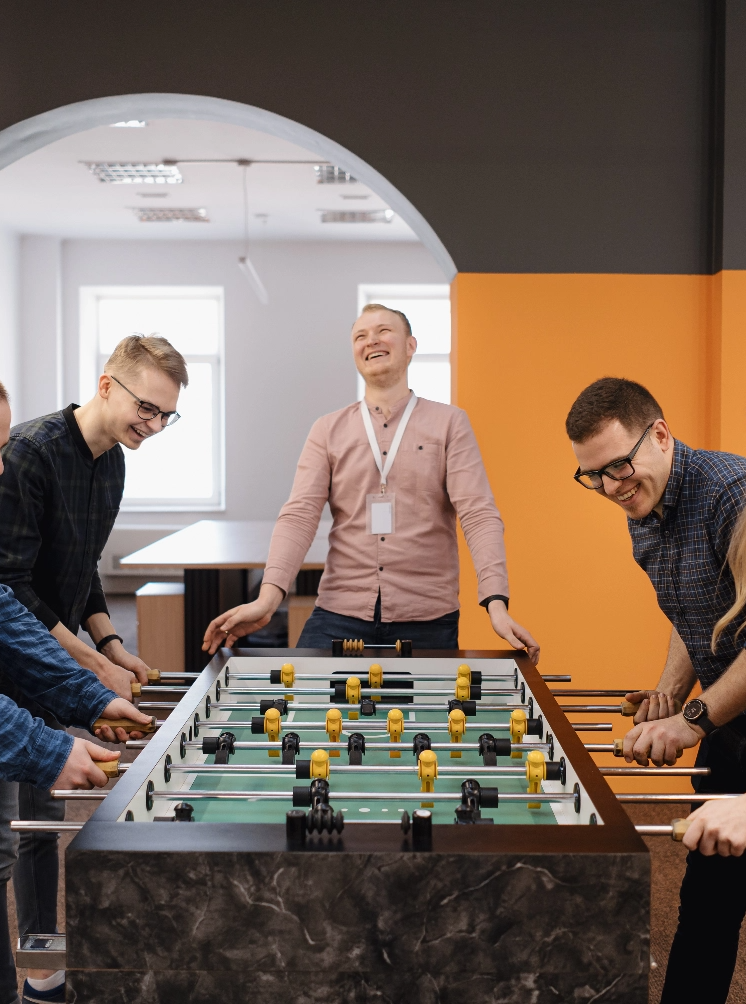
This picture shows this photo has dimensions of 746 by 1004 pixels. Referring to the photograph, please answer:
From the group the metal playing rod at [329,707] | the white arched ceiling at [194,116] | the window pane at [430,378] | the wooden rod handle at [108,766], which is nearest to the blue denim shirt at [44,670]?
the metal playing rod at [329,707]

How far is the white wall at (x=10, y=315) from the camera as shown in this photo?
893cm

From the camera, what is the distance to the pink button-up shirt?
110 inches

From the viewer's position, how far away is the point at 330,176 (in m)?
6.91

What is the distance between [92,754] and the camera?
1631 millimetres

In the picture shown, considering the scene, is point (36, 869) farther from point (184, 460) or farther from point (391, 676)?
point (184, 460)

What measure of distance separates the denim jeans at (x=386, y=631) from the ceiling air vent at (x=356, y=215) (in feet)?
19.4

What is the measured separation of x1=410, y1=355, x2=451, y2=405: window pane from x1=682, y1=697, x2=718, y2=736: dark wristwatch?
8.32 metres

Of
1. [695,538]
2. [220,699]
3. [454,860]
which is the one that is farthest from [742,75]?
[454,860]

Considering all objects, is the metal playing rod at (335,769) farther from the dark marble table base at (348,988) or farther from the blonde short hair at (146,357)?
the blonde short hair at (146,357)

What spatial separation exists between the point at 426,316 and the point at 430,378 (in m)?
0.67

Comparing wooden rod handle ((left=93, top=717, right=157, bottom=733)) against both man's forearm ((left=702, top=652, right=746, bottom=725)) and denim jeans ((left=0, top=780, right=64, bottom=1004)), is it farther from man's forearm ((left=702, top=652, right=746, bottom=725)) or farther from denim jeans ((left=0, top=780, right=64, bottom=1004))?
man's forearm ((left=702, top=652, right=746, bottom=725))

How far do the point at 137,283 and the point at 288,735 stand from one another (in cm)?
851

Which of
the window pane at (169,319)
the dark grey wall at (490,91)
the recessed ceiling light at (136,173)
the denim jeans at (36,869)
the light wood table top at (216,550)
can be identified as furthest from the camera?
the window pane at (169,319)

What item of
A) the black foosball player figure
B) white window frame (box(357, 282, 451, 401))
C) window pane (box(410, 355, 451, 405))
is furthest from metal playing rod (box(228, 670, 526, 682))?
window pane (box(410, 355, 451, 405))
